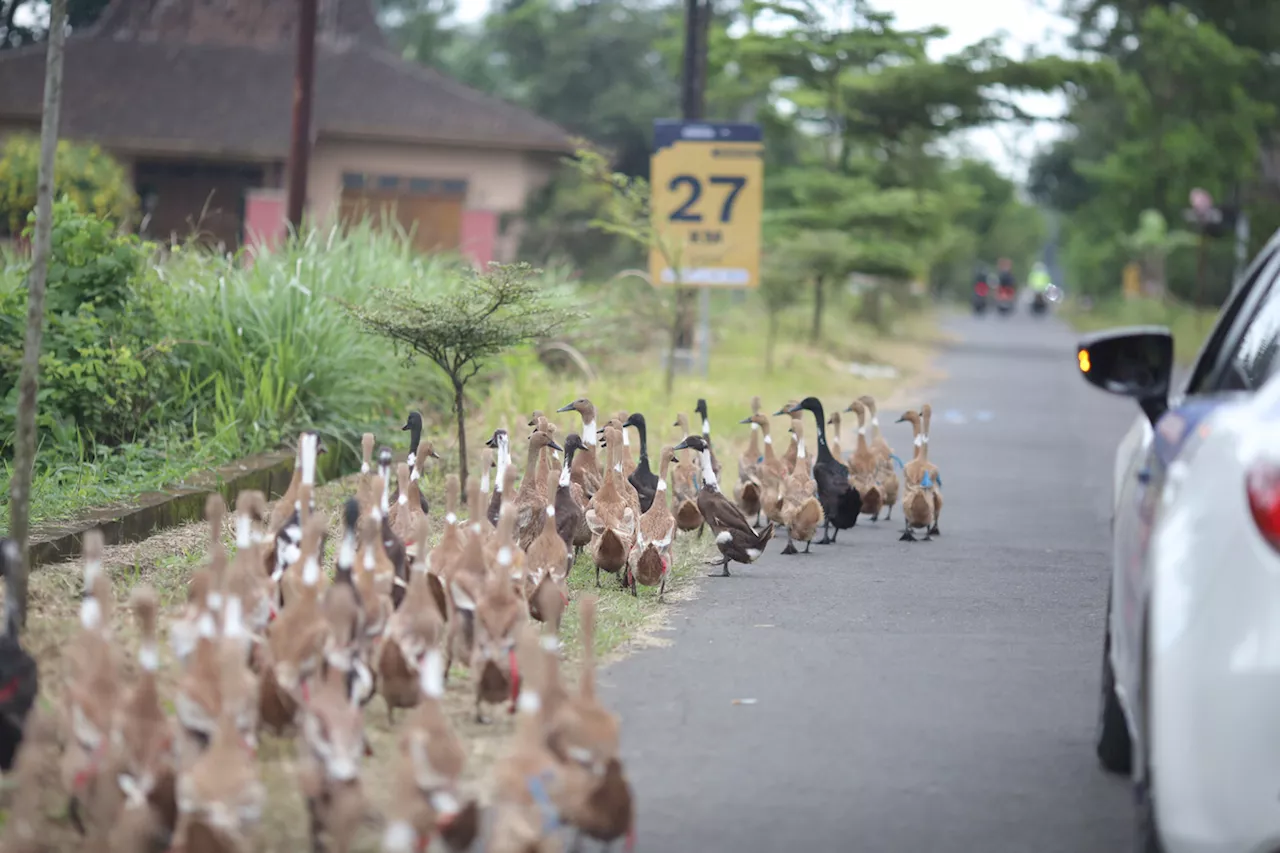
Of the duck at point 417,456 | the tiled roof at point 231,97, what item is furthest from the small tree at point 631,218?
the tiled roof at point 231,97

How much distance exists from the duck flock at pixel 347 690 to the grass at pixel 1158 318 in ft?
66.2

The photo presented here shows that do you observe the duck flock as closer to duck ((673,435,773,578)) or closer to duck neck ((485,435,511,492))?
duck neck ((485,435,511,492))

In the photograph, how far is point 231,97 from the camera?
29625 millimetres

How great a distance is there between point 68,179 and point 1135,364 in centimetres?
1755

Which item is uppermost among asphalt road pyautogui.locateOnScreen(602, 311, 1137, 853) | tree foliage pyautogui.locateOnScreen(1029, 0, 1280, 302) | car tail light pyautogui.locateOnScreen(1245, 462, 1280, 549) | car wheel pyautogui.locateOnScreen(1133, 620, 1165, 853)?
tree foliage pyautogui.locateOnScreen(1029, 0, 1280, 302)

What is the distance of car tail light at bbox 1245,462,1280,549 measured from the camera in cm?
378

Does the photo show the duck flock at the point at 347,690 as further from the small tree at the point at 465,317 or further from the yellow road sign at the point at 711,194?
the yellow road sign at the point at 711,194

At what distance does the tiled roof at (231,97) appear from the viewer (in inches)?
1118

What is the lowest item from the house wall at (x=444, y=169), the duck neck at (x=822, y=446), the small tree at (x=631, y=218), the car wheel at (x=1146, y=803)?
the car wheel at (x=1146, y=803)

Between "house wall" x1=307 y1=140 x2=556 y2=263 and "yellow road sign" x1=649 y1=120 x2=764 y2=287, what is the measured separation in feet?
32.8

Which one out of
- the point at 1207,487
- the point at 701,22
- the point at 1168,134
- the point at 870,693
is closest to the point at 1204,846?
the point at 1207,487

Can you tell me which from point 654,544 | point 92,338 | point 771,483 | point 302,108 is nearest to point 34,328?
point 654,544

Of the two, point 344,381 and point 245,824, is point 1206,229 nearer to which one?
point 344,381

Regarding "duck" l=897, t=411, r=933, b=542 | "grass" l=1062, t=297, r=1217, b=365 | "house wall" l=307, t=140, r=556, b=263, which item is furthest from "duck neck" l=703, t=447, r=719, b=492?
"house wall" l=307, t=140, r=556, b=263
